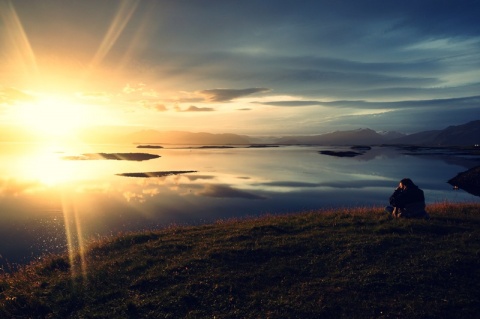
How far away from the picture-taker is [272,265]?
56.3 ft

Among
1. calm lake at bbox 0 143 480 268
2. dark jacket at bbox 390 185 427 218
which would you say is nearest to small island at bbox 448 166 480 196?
calm lake at bbox 0 143 480 268

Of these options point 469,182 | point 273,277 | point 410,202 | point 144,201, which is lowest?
point 469,182

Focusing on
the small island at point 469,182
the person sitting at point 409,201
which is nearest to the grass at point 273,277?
the person sitting at point 409,201

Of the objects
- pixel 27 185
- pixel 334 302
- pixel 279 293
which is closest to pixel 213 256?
pixel 279 293

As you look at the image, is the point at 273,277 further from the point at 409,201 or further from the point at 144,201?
the point at 144,201

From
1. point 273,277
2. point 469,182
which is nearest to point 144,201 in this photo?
point 273,277

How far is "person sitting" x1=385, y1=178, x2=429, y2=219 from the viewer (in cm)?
2408

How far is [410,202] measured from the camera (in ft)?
80.3

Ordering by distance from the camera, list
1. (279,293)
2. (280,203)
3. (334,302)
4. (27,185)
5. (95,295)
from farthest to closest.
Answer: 1. (27,185)
2. (280,203)
3. (95,295)
4. (279,293)
5. (334,302)

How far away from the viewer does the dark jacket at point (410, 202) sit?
24.1m

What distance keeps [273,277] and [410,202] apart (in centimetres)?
1445

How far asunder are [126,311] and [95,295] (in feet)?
8.58

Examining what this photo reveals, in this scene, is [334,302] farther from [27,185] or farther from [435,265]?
[27,185]

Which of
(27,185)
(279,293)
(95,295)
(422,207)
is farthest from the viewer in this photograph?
(27,185)
